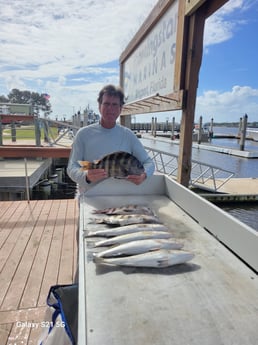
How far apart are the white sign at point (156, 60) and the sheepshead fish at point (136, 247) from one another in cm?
180

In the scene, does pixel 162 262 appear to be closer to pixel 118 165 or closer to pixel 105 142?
pixel 118 165

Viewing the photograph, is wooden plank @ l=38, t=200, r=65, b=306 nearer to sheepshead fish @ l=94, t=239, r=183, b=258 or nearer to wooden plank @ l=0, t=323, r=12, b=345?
wooden plank @ l=0, t=323, r=12, b=345

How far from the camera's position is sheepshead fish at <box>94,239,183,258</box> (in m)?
1.15

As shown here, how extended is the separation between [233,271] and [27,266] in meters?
2.25

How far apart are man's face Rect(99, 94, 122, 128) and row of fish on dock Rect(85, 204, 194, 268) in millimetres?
885

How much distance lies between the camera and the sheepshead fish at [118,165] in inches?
75.7

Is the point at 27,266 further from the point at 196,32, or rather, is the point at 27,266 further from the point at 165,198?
the point at 196,32

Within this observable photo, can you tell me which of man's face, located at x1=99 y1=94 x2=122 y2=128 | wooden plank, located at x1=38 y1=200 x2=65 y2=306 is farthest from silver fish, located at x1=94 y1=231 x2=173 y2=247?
wooden plank, located at x1=38 y1=200 x2=65 y2=306

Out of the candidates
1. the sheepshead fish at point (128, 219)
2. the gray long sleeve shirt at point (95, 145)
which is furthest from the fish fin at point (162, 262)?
the gray long sleeve shirt at point (95, 145)

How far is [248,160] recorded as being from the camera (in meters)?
20.2

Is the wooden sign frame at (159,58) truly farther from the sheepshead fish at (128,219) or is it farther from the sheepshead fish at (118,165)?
the sheepshead fish at (128,219)

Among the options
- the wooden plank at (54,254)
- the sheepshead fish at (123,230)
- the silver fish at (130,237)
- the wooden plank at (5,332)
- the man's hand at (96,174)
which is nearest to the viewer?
the silver fish at (130,237)

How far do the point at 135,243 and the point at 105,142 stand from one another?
1133mm

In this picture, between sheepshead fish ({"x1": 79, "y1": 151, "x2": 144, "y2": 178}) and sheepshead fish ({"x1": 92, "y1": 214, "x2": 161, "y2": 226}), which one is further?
sheepshead fish ({"x1": 79, "y1": 151, "x2": 144, "y2": 178})
